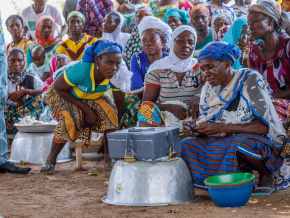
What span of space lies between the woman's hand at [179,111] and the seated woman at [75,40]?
373 cm

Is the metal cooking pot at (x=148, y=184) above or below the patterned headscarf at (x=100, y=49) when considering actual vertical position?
below

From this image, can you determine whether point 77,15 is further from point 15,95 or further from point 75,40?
point 15,95

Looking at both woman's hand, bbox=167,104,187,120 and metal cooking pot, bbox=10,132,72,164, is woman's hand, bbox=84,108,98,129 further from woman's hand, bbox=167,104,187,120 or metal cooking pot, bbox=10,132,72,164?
metal cooking pot, bbox=10,132,72,164

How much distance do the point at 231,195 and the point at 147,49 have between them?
8.95 ft

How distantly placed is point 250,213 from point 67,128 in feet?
8.39

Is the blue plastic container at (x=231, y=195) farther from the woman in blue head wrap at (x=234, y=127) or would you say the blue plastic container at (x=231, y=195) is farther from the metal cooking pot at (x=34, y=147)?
the metal cooking pot at (x=34, y=147)

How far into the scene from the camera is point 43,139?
593 centimetres

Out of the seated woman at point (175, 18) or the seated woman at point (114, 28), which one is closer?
the seated woman at point (175, 18)

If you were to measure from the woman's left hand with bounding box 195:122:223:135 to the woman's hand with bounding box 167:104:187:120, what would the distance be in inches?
30.5

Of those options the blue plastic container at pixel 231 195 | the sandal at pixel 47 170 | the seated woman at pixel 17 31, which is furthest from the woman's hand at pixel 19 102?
the blue plastic container at pixel 231 195

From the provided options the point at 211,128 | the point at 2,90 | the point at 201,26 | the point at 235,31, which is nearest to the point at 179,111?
the point at 211,128

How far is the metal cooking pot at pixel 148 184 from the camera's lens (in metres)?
3.31

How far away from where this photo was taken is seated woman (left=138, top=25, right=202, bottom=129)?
14.9ft

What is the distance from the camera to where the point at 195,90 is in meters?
4.69
